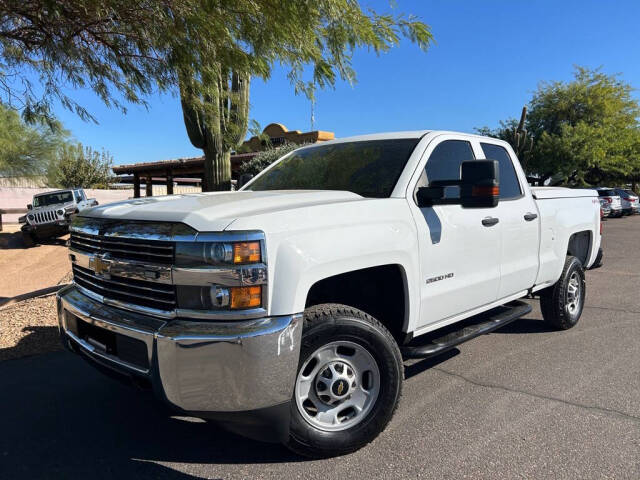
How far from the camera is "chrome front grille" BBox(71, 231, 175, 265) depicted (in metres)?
2.43

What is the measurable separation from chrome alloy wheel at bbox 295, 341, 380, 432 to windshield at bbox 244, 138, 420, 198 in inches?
43.3

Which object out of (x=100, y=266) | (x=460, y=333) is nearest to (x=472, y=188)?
(x=460, y=333)

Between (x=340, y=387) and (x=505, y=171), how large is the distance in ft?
8.94

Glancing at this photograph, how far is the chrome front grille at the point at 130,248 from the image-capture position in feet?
7.97

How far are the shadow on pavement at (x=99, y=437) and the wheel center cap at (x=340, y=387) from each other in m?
0.46

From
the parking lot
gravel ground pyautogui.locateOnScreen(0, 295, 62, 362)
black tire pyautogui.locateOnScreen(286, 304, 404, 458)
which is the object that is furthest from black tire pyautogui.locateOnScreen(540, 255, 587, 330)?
gravel ground pyautogui.locateOnScreen(0, 295, 62, 362)

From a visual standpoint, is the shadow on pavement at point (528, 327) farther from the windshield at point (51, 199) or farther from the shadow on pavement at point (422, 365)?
the windshield at point (51, 199)

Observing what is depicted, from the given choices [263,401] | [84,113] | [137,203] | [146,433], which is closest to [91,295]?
[137,203]

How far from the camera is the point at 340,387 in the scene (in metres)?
2.76

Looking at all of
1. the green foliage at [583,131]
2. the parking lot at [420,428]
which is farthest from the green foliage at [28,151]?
the green foliage at [583,131]

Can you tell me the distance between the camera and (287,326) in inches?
92.8

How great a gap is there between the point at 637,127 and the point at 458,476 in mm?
38814

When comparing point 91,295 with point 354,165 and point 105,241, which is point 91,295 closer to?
point 105,241

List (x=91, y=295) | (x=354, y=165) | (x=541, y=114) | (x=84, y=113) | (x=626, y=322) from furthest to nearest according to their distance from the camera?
(x=541, y=114)
(x=84, y=113)
(x=626, y=322)
(x=354, y=165)
(x=91, y=295)
